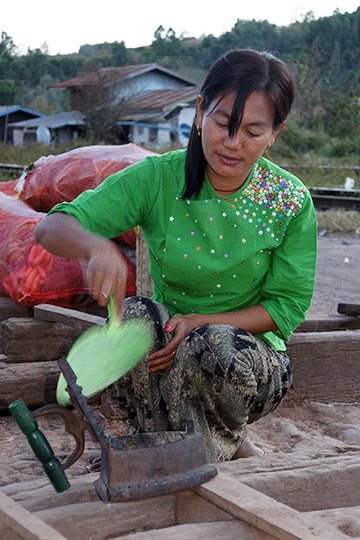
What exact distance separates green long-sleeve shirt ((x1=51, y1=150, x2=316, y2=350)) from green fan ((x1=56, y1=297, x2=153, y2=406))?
27cm

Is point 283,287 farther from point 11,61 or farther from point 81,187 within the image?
point 11,61

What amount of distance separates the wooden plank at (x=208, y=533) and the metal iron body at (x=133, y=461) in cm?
11

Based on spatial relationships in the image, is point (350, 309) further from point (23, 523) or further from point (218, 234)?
Answer: point (23, 523)

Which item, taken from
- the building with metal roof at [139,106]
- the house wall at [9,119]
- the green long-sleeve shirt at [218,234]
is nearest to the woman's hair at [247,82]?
the green long-sleeve shirt at [218,234]

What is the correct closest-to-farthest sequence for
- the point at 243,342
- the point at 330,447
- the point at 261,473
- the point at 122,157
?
1. the point at 261,473
2. the point at 243,342
3. the point at 330,447
4. the point at 122,157

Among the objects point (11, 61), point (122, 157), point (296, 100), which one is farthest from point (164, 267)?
point (11, 61)

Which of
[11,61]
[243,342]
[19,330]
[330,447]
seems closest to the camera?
[243,342]

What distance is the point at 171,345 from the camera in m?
2.08

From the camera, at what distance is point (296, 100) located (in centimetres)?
225

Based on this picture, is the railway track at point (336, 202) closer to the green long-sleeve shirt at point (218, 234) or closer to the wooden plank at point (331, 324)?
the wooden plank at point (331, 324)

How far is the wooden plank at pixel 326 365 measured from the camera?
2945mm

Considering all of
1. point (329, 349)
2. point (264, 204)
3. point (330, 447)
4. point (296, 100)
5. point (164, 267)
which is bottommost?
point (330, 447)

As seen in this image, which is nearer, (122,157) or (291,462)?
(291,462)

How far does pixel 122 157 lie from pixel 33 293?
3.27 feet
